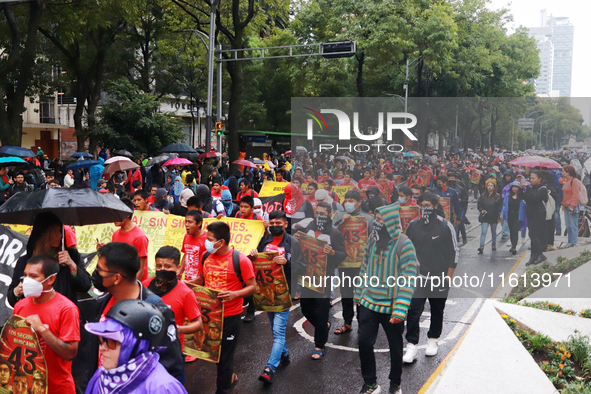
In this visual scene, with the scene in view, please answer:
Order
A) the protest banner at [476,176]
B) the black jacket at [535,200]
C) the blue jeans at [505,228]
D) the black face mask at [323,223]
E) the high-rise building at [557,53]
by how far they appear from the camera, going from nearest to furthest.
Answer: the black face mask at [323,223], the black jacket at [535,200], the blue jeans at [505,228], the protest banner at [476,176], the high-rise building at [557,53]

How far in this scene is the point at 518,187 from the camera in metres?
8.39

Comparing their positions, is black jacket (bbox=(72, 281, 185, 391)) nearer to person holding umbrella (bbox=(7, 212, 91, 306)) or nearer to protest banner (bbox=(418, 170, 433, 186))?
person holding umbrella (bbox=(7, 212, 91, 306))

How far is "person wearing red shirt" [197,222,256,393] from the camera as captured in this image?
4926mm

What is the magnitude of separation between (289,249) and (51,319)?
3.05 metres

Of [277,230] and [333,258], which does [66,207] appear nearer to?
[277,230]

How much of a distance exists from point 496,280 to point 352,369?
2882 millimetres

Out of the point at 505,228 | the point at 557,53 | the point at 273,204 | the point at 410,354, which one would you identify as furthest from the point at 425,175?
the point at 557,53

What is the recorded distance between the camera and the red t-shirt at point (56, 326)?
3473mm

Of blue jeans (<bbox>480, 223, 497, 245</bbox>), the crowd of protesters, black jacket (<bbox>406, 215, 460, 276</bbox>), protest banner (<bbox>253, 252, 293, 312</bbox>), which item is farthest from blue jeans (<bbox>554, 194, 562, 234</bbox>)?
protest banner (<bbox>253, 252, 293, 312</bbox>)

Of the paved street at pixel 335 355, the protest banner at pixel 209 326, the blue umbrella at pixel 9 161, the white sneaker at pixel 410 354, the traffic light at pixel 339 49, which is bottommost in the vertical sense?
the paved street at pixel 335 355

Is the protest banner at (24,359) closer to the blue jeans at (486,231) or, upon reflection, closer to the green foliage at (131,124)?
the blue jeans at (486,231)

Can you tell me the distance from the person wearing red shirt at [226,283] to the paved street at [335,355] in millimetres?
633

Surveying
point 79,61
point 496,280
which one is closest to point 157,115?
point 79,61

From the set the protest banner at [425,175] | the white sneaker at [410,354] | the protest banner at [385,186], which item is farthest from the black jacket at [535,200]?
the white sneaker at [410,354]
